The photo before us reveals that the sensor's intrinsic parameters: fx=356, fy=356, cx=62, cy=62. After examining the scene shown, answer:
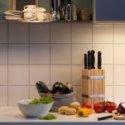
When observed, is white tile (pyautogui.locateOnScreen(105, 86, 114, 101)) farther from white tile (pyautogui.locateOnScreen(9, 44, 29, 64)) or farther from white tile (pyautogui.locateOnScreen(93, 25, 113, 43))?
white tile (pyautogui.locateOnScreen(9, 44, 29, 64))

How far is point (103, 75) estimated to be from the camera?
2186 mm

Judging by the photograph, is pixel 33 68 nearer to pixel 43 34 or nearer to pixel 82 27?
pixel 43 34

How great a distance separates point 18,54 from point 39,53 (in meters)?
0.14

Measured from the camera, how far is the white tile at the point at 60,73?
237cm

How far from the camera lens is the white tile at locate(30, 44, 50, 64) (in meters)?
2.36

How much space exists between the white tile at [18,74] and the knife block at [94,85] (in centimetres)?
43

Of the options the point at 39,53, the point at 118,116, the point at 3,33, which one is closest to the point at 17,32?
the point at 3,33

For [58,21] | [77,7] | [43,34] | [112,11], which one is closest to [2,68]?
[43,34]

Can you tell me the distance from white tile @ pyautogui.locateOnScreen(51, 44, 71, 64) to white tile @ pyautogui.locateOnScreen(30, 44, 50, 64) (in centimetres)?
4

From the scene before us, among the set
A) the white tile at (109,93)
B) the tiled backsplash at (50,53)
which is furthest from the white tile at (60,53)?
the white tile at (109,93)

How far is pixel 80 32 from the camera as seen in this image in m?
2.37

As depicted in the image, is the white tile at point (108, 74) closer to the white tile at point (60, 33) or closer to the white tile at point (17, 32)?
the white tile at point (60, 33)

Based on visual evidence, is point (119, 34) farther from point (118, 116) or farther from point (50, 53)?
point (118, 116)

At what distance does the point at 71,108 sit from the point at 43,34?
59 centimetres
